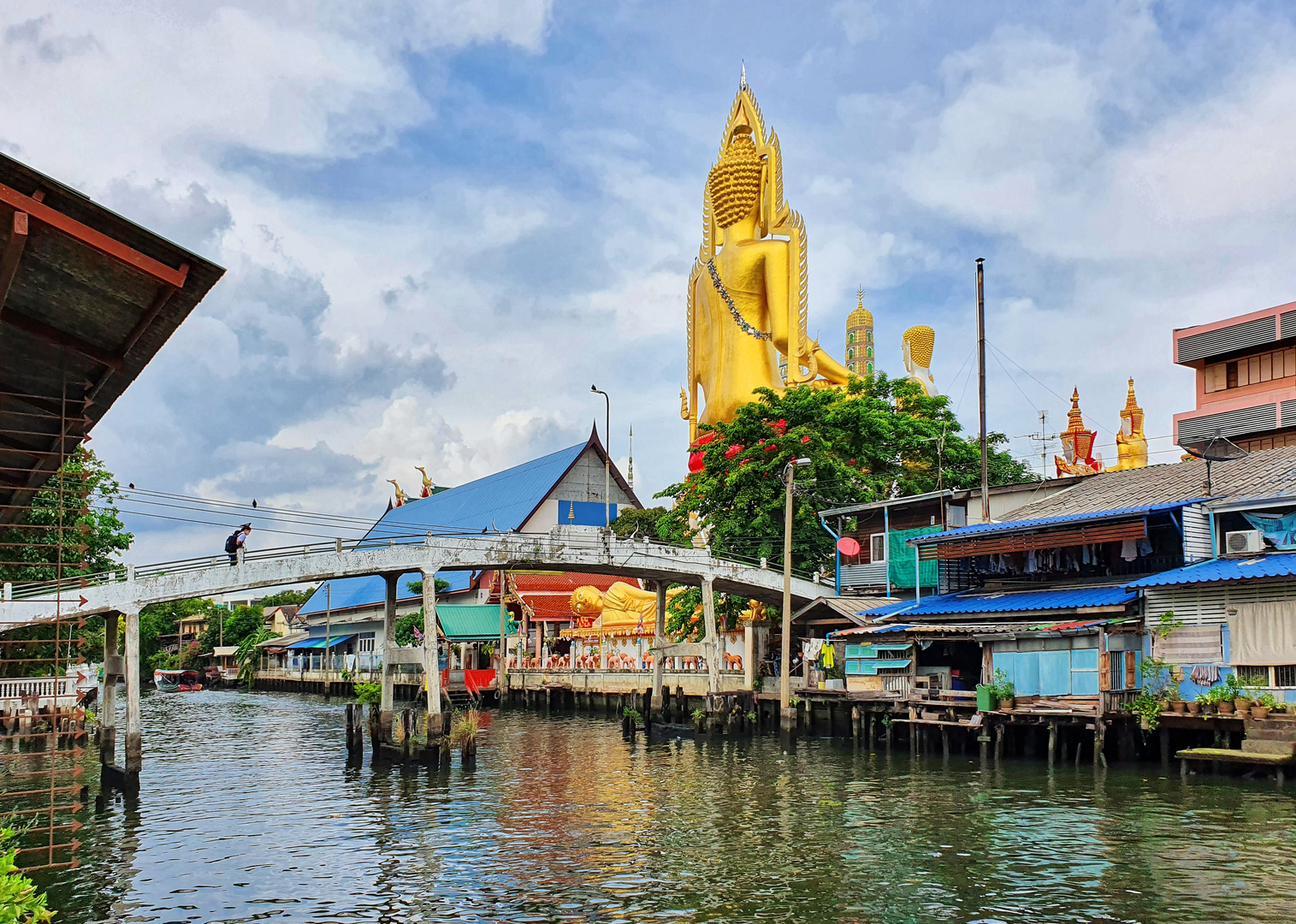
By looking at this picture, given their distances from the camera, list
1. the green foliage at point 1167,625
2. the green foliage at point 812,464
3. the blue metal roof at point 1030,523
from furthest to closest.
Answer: the green foliage at point 812,464, the blue metal roof at point 1030,523, the green foliage at point 1167,625

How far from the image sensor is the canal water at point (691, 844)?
1453cm

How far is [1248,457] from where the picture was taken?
105ft

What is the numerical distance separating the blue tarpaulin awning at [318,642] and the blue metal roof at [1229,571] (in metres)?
59.6

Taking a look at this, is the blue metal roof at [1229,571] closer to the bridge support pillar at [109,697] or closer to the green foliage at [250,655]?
the bridge support pillar at [109,697]

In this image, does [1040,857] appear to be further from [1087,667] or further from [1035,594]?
[1035,594]

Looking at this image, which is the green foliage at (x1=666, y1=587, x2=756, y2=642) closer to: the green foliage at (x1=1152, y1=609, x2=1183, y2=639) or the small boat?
the green foliage at (x1=1152, y1=609, x2=1183, y2=639)

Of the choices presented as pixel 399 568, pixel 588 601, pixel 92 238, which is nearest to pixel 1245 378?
pixel 588 601

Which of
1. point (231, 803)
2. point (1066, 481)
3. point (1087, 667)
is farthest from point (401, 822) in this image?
point (1066, 481)

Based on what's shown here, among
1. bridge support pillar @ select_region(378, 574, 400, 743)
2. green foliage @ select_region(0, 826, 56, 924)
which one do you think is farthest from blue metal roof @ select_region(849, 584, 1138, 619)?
green foliage @ select_region(0, 826, 56, 924)

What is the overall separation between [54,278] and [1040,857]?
15167 mm

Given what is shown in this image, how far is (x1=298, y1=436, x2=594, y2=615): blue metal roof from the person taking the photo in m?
68.5

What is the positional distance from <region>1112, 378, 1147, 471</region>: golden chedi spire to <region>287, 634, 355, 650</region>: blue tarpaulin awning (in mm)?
50346

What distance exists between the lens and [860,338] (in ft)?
449

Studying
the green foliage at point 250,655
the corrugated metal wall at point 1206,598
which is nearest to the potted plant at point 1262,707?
the corrugated metal wall at point 1206,598
